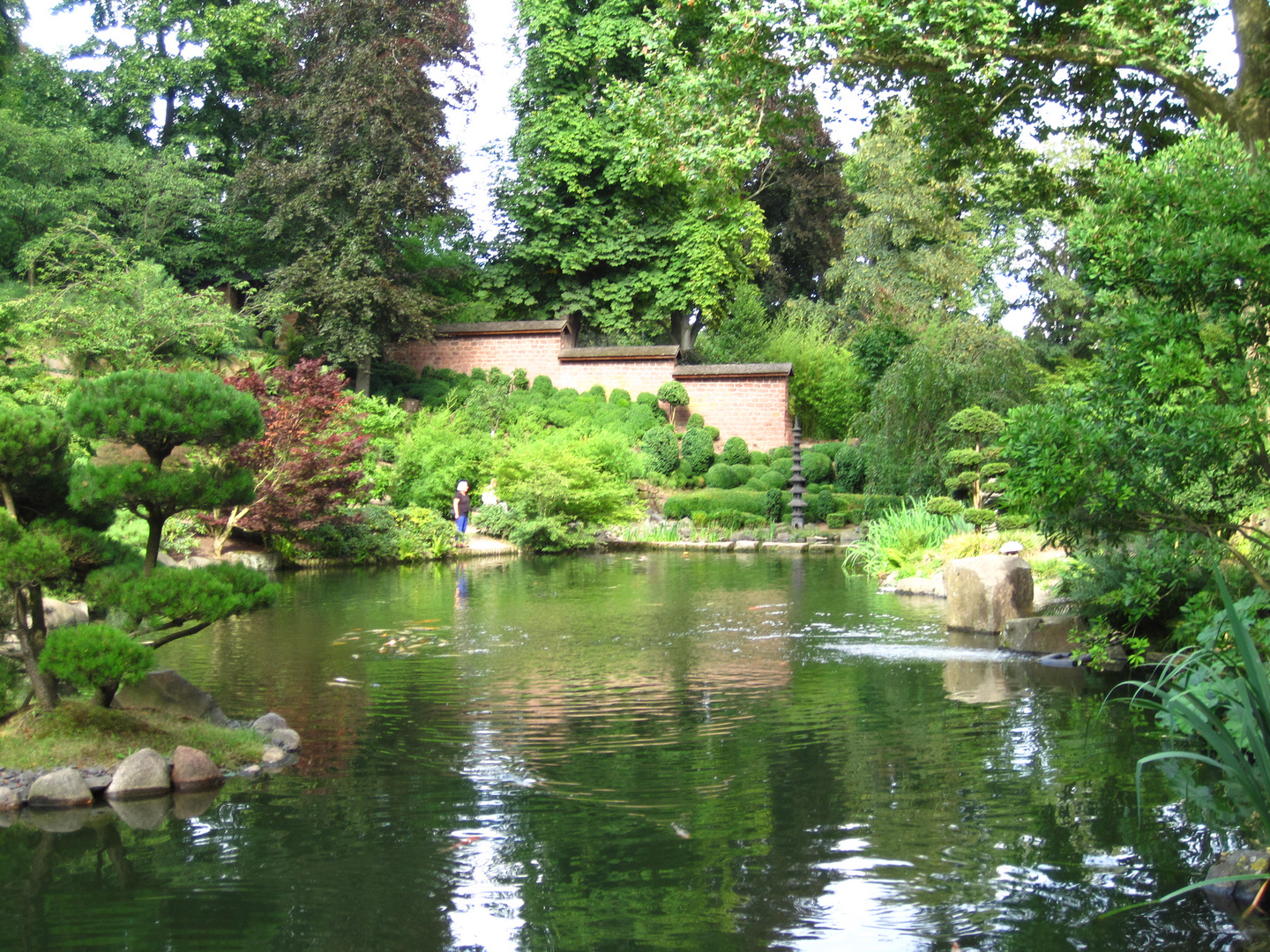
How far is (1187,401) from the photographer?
511cm

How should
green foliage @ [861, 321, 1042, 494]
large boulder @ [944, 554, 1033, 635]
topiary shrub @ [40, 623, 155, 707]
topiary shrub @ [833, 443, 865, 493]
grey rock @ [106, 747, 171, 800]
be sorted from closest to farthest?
topiary shrub @ [40, 623, 155, 707] → grey rock @ [106, 747, 171, 800] → large boulder @ [944, 554, 1033, 635] → green foliage @ [861, 321, 1042, 494] → topiary shrub @ [833, 443, 865, 493]

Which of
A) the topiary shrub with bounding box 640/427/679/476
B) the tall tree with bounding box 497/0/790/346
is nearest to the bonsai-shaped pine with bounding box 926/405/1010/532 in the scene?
the topiary shrub with bounding box 640/427/679/476

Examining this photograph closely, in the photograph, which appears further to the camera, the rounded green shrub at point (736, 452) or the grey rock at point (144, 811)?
the rounded green shrub at point (736, 452)

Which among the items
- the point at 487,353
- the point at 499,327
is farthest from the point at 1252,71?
the point at 487,353

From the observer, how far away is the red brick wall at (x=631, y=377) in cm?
2623

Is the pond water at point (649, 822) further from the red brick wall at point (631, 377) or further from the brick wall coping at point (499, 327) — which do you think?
the brick wall coping at point (499, 327)

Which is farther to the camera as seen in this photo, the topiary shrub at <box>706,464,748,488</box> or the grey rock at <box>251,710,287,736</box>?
the topiary shrub at <box>706,464,748,488</box>

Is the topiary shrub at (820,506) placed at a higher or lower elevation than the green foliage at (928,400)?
lower

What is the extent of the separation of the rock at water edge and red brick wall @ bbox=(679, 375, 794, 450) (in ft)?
69.1

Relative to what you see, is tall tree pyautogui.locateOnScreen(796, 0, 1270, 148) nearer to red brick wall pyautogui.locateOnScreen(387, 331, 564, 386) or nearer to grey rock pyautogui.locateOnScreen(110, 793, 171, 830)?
grey rock pyautogui.locateOnScreen(110, 793, 171, 830)

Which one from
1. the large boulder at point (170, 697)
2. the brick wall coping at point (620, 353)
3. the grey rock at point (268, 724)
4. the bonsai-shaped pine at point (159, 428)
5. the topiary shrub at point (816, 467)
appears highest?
the brick wall coping at point (620, 353)

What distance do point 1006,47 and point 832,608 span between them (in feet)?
18.6

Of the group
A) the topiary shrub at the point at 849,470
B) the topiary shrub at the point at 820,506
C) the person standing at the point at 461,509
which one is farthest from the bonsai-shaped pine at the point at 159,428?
the topiary shrub at the point at 849,470

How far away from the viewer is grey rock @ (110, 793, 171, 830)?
15.9 feet
